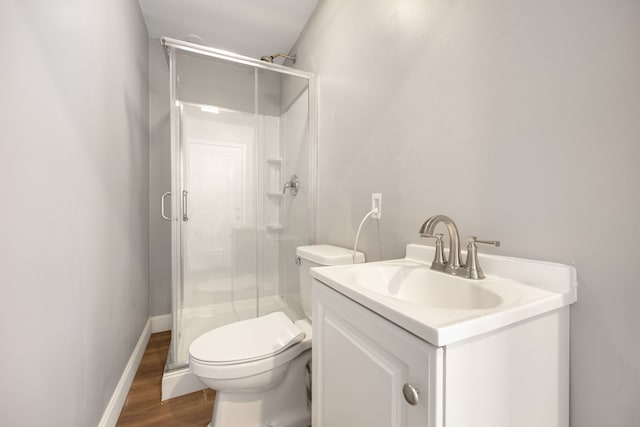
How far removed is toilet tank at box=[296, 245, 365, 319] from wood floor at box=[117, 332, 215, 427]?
2.42 ft

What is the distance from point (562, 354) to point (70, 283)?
4.72 ft

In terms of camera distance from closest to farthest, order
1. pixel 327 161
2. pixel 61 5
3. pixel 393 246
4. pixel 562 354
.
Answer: pixel 562 354 → pixel 61 5 → pixel 393 246 → pixel 327 161

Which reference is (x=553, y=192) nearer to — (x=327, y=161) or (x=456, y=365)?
(x=456, y=365)

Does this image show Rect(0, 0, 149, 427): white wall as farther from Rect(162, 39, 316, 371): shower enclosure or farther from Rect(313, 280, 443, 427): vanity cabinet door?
Rect(313, 280, 443, 427): vanity cabinet door

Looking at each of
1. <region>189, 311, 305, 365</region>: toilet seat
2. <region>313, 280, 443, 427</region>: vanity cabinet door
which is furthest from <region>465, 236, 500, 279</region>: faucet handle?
<region>189, 311, 305, 365</region>: toilet seat

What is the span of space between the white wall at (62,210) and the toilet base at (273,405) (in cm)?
50

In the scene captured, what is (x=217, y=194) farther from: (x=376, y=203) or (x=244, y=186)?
(x=376, y=203)

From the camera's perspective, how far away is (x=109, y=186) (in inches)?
49.0

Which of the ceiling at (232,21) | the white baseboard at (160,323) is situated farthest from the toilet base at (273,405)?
the ceiling at (232,21)

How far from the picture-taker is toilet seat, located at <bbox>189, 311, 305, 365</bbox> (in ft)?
3.51

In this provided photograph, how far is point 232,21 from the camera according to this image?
6.57 ft

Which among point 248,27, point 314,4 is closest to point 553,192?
point 314,4

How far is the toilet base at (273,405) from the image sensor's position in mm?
1148

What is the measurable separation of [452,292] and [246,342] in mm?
912
